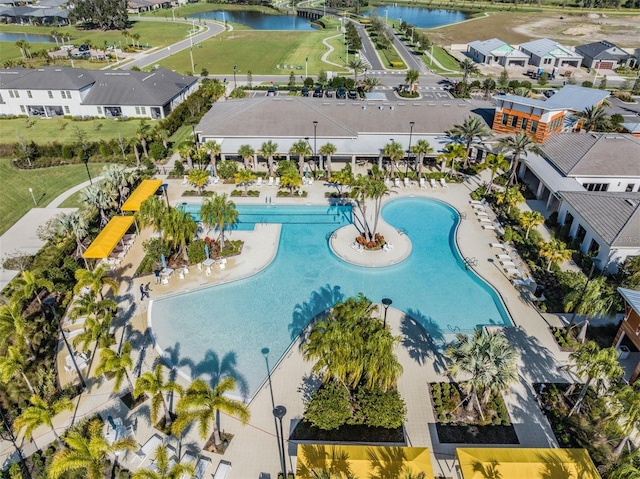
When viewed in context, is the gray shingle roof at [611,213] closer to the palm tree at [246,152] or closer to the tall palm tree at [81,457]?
the palm tree at [246,152]

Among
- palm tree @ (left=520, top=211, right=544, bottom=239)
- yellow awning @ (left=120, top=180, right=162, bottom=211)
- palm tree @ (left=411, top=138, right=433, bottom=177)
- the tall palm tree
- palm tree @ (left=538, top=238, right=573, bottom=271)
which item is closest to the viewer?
the tall palm tree

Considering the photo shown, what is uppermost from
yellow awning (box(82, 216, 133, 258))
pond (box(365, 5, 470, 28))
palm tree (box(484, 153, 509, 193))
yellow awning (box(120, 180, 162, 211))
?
pond (box(365, 5, 470, 28))

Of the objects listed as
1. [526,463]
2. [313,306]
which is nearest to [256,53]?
[313,306]

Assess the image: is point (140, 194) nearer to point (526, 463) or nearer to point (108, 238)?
point (108, 238)

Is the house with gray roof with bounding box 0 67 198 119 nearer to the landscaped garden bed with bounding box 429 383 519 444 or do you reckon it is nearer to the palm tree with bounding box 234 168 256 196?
the palm tree with bounding box 234 168 256 196

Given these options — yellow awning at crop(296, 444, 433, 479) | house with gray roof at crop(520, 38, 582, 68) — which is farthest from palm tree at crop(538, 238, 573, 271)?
A: house with gray roof at crop(520, 38, 582, 68)

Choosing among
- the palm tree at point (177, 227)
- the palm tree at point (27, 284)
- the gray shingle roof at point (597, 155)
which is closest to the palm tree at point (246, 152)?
the palm tree at point (177, 227)
